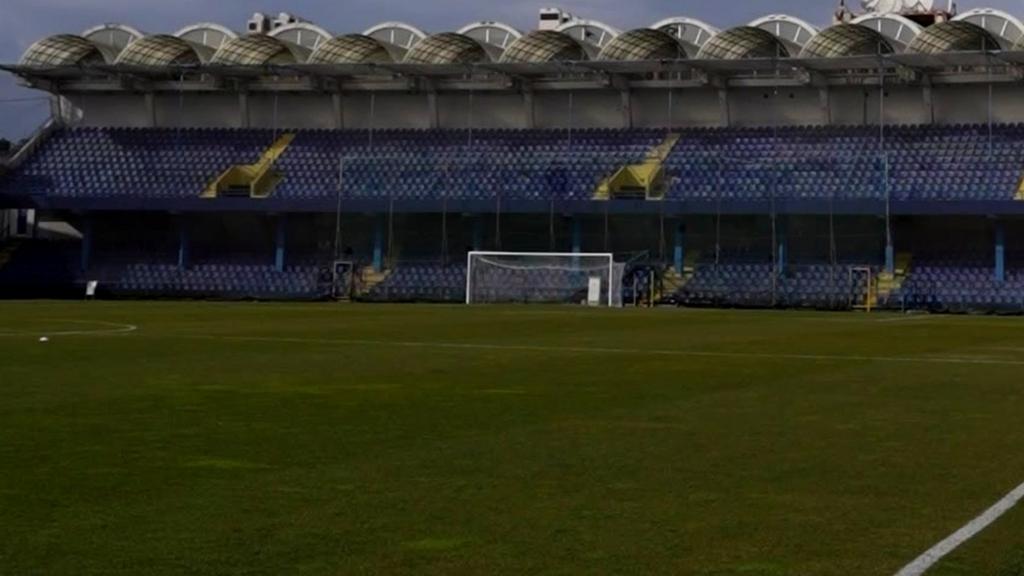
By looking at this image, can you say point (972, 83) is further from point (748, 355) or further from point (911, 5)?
point (748, 355)

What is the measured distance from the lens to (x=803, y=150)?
69.9 m

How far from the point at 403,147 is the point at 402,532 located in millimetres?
66809

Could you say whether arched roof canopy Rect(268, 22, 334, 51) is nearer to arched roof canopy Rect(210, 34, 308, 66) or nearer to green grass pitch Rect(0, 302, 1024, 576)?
arched roof canopy Rect(210, 34, 308, 66)

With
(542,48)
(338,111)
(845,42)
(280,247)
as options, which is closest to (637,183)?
(542,48)

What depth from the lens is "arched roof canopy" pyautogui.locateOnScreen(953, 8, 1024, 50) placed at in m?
71.9

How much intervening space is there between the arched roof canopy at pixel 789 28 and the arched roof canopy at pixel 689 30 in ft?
7.87

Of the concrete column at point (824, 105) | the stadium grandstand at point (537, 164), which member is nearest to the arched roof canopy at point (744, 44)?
the stadium grandstand at point (537, 164)

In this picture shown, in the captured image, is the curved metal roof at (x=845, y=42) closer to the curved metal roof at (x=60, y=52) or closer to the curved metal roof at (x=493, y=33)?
the curved metal roof at (x=493, y=33)

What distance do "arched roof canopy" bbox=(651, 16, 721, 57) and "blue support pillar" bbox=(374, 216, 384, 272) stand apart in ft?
54.6

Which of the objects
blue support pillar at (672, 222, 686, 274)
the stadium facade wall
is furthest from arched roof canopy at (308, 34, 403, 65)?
blue support pillar at (672, 222, 686, 274)

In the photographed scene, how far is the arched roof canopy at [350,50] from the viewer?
74000 millimetres

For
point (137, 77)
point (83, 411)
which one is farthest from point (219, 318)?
point (137, 77)

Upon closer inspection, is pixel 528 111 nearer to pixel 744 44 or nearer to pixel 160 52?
pixel 744 44

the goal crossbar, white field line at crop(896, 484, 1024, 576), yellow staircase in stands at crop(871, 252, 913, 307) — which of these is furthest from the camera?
the goal crossbar
